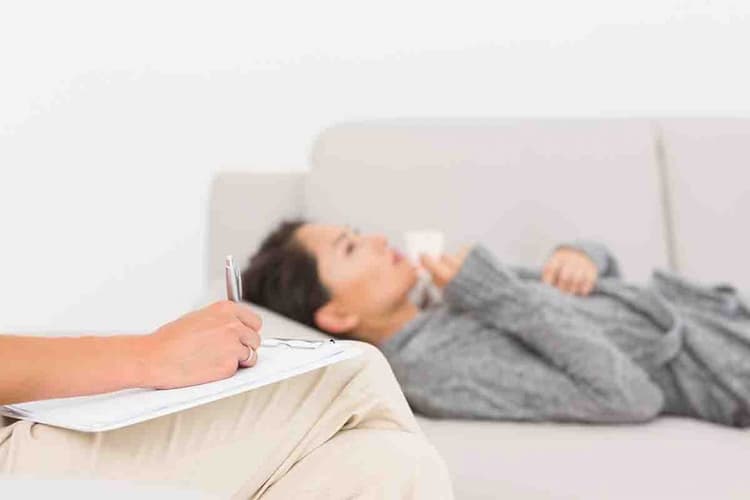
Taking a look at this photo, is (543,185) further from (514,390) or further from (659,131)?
(514,390)

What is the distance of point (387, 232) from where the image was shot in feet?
6.98

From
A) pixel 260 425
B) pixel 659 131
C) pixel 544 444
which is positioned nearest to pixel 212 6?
pixel 659 131

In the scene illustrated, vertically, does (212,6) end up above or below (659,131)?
above

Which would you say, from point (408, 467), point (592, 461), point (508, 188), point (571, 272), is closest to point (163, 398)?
point (408, 467)

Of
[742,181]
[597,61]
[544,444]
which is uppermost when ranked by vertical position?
[597,61]

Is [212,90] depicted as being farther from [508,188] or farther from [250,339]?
[250,339]

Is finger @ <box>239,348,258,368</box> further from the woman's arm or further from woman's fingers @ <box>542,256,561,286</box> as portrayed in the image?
woman's fingers @ <box>542,256,561,286</box>

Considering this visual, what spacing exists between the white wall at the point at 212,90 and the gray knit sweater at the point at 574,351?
0.80 m

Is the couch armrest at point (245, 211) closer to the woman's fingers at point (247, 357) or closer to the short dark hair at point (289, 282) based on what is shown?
the short dark hair at point (289, 282)

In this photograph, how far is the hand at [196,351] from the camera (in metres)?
1.06

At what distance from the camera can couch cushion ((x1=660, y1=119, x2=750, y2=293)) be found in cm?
211

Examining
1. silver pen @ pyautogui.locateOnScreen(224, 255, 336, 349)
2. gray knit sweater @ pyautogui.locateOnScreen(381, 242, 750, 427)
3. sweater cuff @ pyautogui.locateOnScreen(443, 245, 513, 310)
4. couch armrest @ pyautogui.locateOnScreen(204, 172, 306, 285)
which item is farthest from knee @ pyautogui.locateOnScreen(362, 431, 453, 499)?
couch armrest @ pyautogui.locateOnScreen(204, 172, 306, 285)

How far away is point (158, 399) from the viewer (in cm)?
101

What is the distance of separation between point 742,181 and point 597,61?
25.5 inches
